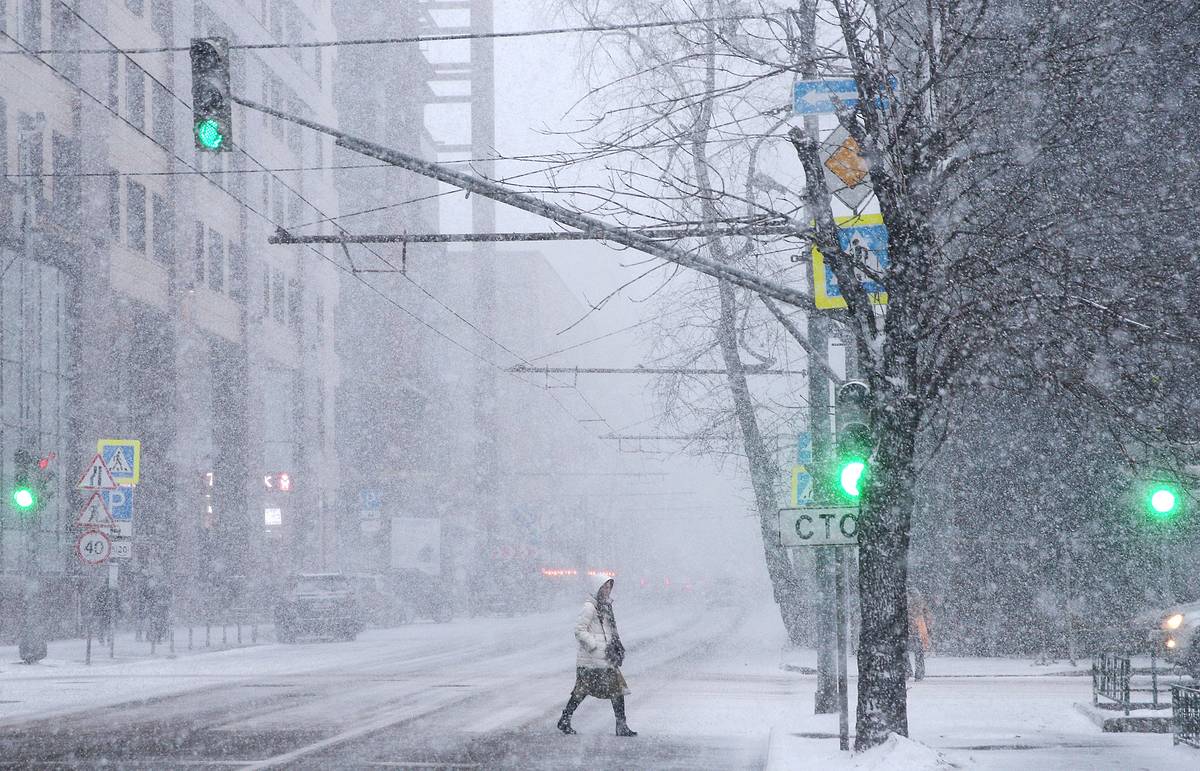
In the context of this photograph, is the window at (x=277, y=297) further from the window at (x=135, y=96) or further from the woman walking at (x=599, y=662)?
the woman walking at (x=599, y=662)

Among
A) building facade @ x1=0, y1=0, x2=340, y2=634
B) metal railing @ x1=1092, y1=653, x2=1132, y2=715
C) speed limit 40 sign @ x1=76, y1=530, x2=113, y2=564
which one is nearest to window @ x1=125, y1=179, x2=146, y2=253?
building facade @ x1=0, y1=0, x2=340, y2=634

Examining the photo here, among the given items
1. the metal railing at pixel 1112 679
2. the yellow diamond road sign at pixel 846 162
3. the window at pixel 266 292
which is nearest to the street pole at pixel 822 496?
the metal railing at pixel 1112 679

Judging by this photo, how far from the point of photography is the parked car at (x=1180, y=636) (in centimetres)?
1888

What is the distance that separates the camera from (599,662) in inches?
564

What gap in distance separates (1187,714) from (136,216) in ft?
114

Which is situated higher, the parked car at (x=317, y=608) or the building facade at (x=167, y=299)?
the building facade at (x=167, y=299)

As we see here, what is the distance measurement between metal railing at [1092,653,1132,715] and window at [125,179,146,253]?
31299 millimetres

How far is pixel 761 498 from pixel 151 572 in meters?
20.9

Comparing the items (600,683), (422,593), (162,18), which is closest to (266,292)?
(162,18)

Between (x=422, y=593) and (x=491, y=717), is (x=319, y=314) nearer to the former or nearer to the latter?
(x=422, y=593)

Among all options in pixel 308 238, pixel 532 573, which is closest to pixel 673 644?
pixel 308 238

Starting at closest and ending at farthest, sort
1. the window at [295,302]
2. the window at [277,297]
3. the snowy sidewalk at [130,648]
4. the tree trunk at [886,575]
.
Result: the tree trunk at [886,575] → the snowy sidewalk at [130,648] → the window at [277,297] → the window at [295,302]

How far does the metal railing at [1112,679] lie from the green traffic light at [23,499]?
1797 centimetres

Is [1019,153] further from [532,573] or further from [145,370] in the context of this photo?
[532,573]
